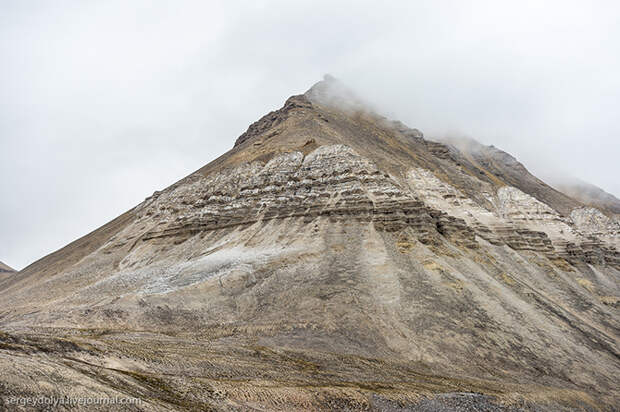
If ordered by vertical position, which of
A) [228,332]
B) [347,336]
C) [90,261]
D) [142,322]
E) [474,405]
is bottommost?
[474,405]

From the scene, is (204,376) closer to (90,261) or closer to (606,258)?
(90,261)

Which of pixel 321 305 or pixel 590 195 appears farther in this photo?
pixel 590 195

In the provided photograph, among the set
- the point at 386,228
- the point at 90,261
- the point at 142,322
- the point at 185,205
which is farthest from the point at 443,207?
the point at 90,261

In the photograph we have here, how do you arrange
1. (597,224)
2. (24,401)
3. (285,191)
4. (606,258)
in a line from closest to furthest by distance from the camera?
(24,401), (285,191), (606,258), (597,224)

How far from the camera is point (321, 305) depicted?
2231 cm

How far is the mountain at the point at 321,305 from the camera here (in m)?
11.1

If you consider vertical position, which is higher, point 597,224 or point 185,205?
point 185,205

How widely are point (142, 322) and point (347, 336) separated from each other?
458 inches

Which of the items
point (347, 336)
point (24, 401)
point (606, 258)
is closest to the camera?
point (24, 401)

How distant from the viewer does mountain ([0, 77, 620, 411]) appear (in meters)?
11.1

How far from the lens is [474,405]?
1266cm

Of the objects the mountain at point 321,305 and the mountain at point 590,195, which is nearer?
the mountain at point 321,305

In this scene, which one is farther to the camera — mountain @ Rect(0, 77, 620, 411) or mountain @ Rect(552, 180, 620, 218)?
mountain @ Rect(552, 180, 620, 218)

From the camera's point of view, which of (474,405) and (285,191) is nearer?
(474,405)
